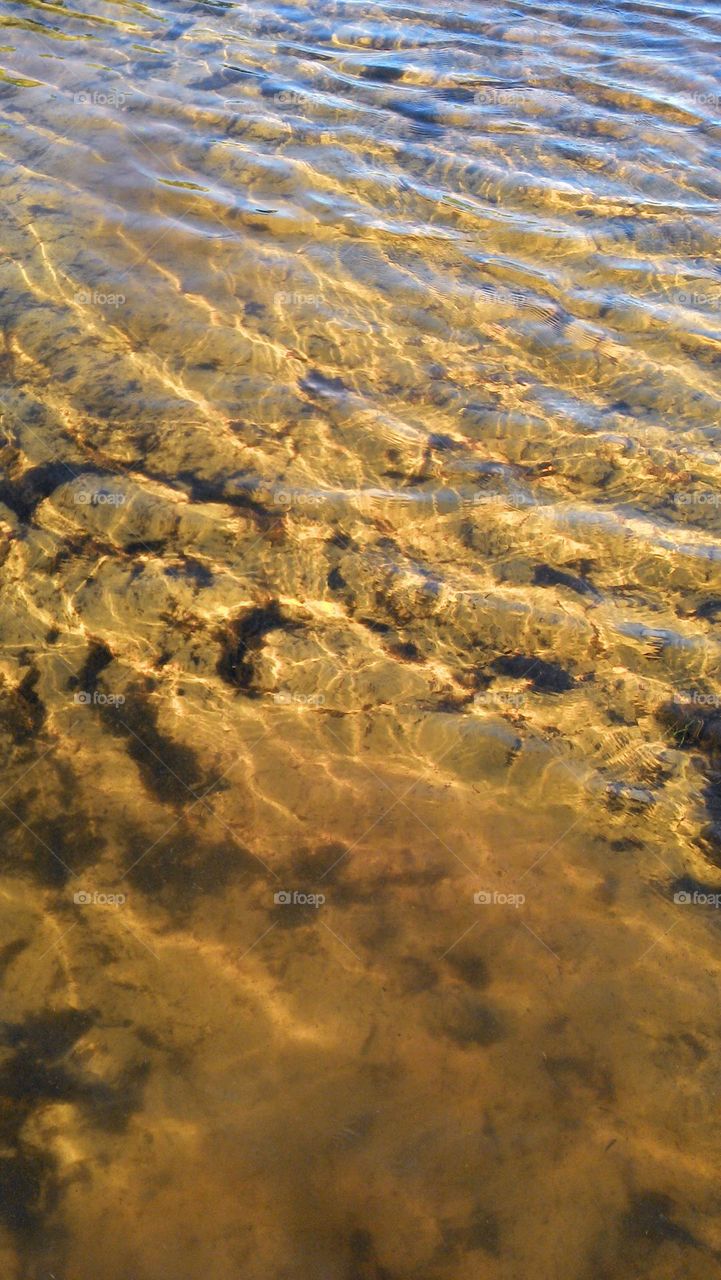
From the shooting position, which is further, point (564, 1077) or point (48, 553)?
point (48, 553)

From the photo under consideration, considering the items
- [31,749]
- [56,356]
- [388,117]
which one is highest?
[388,117]

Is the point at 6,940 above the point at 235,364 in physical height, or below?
below

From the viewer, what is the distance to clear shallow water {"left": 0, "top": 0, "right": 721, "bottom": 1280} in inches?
116

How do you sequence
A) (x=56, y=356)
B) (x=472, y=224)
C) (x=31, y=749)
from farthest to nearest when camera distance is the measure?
(x=472, y=224), (x=56, y=356), (x=31, y=749)

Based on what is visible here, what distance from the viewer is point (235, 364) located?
607 cm

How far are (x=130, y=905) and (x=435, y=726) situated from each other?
1605mm

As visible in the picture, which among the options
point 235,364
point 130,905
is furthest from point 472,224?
point 130,905

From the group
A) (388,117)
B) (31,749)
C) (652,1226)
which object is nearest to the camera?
(652,1226)

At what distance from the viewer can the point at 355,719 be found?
4.26 meters

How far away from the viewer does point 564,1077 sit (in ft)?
10.4

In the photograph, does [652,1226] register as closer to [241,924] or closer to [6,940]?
[241,924]

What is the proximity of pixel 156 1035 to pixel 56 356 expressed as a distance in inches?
179

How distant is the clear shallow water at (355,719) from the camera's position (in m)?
2.96

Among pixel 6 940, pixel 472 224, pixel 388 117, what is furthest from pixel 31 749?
pixel 388 117
